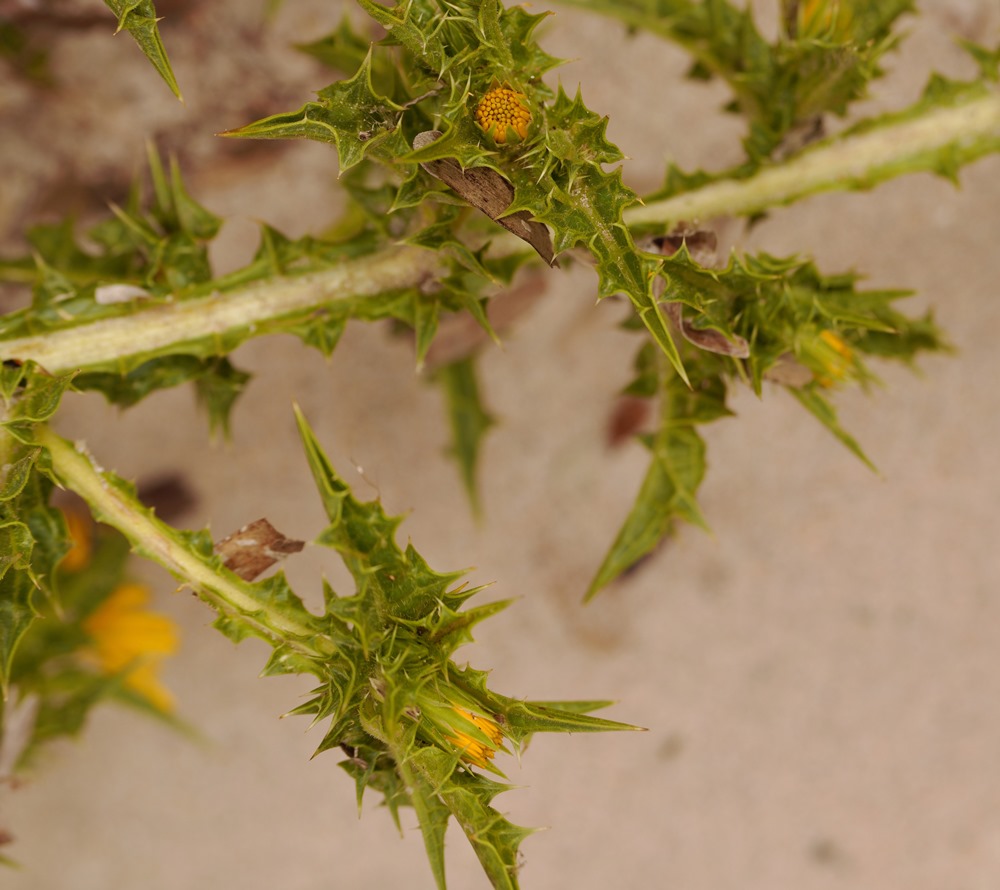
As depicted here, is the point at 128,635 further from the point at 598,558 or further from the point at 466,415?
the point at 598,558

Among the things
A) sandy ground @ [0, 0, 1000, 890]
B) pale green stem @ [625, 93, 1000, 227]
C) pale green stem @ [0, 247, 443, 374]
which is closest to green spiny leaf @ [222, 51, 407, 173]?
pale green stem @ [0, 247, 443, 374]

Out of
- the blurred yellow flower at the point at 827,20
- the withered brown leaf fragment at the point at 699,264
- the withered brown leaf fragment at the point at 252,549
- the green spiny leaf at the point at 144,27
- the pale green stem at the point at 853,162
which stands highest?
the green spiny leaf at the point at 144,27

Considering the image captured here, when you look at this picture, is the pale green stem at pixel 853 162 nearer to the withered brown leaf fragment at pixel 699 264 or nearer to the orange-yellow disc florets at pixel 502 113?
the withered brown leaf fragment at pixel 699 264

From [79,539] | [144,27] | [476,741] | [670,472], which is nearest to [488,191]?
[144,27]

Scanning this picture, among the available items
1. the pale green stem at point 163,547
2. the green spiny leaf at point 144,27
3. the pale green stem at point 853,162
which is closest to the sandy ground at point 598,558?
the pale green stem at point 853,162

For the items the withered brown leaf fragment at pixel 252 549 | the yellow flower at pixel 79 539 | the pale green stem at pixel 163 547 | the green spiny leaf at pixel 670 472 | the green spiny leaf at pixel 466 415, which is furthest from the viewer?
the yellow flower at pixel 79 539

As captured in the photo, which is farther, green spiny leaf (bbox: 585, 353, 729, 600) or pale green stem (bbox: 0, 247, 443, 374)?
green spiny leaf (bbox: 585, 353, 729, 600)

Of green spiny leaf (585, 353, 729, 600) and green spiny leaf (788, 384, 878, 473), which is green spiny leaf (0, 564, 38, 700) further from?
green spiny leaf (788, 384, 878, 473)
